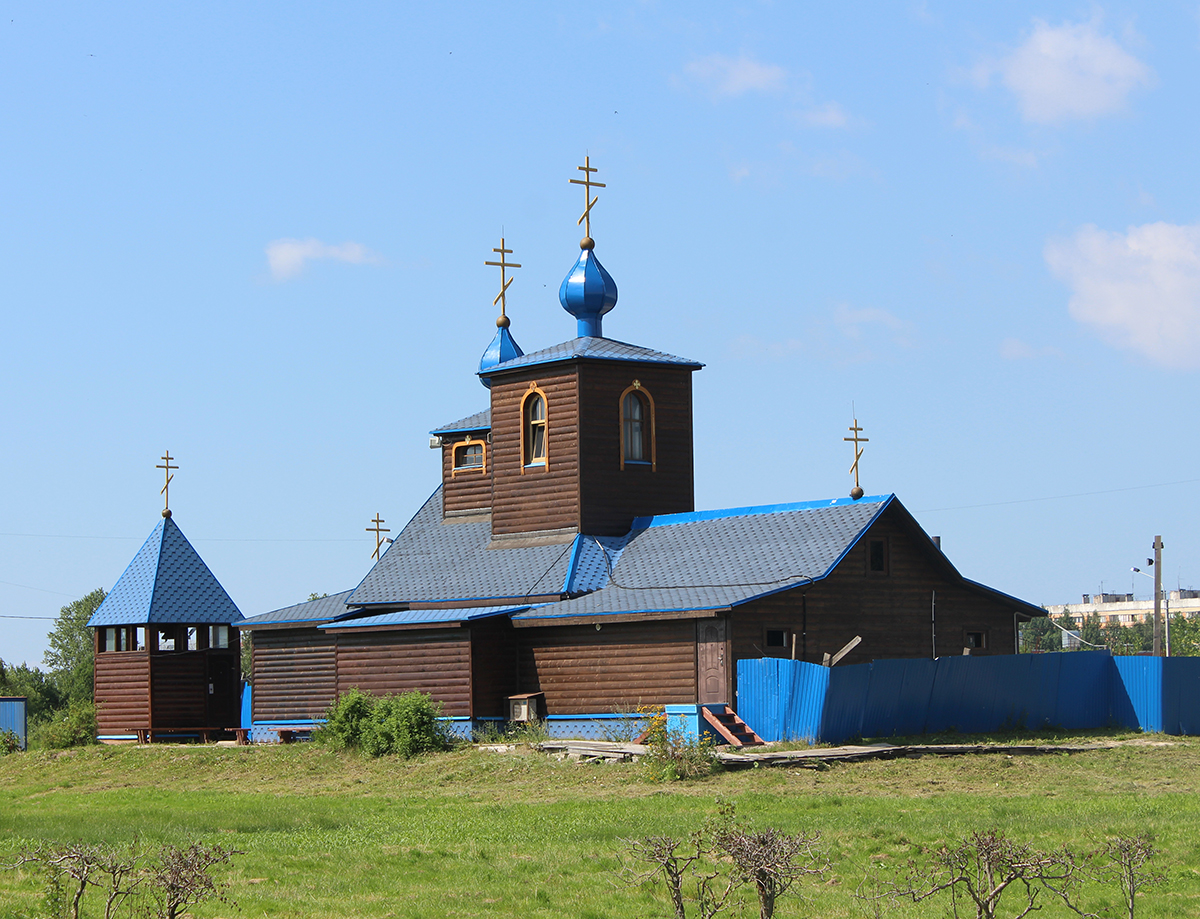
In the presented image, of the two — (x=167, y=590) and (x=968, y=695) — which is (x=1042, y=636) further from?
(x=968, y=695)

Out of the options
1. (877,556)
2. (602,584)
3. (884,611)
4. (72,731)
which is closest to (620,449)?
(602,584)

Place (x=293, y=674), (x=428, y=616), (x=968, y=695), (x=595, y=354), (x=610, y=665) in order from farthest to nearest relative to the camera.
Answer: (x=293, y=674) < (x=595, y=354) < (x=428, y=616) < (x=968, y=695) < (x=610, y=665)

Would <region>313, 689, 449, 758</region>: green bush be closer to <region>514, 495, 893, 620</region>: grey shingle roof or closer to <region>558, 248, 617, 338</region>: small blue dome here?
<region>514, 495, 893, 620</region>: grey shingle roof

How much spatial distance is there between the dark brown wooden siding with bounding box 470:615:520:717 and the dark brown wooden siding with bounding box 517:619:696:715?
0.79ft

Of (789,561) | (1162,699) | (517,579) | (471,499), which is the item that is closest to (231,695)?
(471,499)

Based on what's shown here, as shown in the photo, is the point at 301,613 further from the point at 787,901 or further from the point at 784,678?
the point at 787,901

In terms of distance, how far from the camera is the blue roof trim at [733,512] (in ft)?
99.6

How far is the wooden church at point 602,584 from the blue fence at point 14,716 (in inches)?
293

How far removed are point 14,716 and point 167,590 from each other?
5.72 m

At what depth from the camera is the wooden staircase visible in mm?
26328

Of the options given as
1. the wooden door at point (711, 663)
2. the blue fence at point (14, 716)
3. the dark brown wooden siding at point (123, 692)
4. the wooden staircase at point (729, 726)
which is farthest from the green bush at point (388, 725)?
the blue fence at point (14, 716)

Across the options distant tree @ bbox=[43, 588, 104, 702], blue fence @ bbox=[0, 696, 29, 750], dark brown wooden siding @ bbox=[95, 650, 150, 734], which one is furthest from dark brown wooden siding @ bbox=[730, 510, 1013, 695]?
distant tree @ bbox=[43, 588, 104, 702]

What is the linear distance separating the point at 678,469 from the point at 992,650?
24.7 feet

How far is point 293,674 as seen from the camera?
34.9 meters
